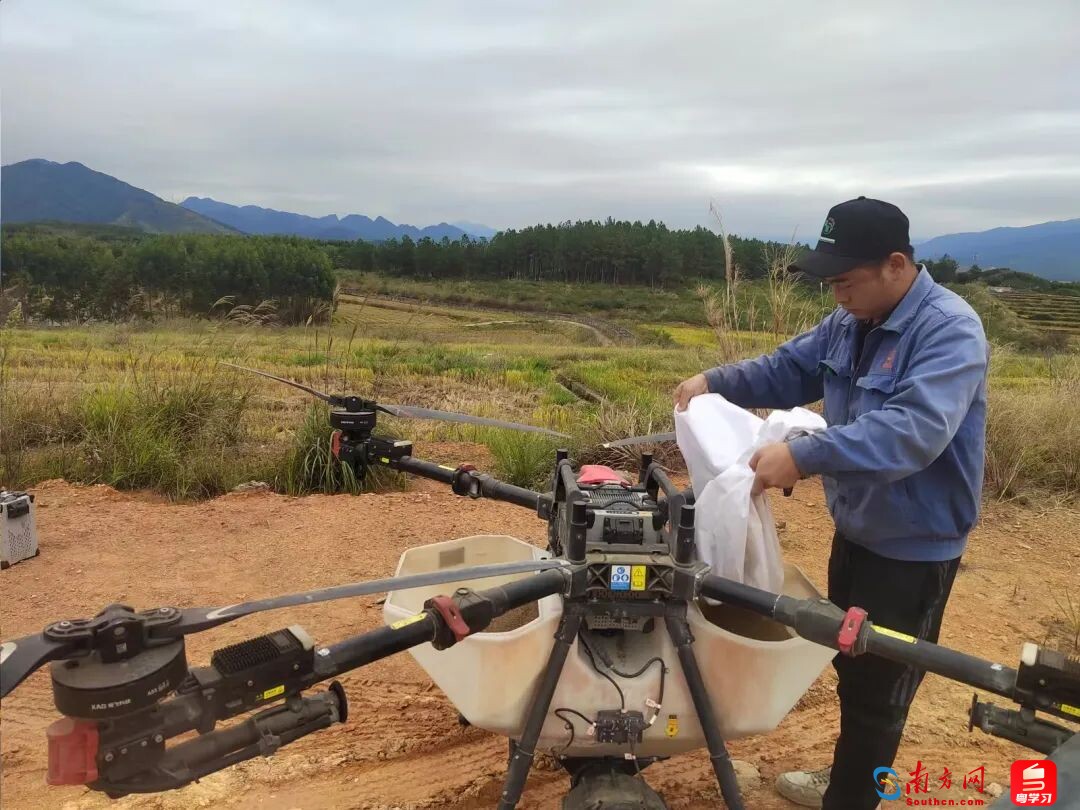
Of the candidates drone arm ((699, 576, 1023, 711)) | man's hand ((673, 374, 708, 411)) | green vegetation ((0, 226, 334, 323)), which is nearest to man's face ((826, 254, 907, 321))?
man's hand ((673, 374, 708, 411))

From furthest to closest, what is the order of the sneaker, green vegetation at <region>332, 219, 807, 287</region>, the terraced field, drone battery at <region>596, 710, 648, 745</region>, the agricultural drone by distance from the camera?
1. green vegetation at <region>332, 219, 807, 287</region>
2. the terraced field
3. the sneaker
4. drone battery at <region>596, 710, 648, 745</region>
5. the agricultural drone

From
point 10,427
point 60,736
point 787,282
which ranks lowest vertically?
point 10,427

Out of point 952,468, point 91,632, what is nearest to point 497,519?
point 952,468

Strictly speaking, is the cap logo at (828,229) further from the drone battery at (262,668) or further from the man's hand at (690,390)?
the drone battery at (262,668)

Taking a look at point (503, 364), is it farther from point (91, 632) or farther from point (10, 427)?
point (91, 632)

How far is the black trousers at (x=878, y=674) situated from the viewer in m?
2.31

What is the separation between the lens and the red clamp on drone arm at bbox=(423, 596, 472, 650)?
1584mm

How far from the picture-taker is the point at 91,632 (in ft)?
4.17

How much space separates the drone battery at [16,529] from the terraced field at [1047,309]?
40.9 meters

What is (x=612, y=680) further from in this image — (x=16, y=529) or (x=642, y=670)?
(x=16, y=529)

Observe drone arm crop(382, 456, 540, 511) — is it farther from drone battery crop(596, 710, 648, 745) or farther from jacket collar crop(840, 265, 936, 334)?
jacket collar crop(840, 265, 936, 334)

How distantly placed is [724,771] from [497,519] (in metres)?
3.66

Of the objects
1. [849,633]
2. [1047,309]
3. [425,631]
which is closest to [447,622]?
[425,631]

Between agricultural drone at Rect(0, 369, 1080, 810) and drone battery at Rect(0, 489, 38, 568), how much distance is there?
139 inches
